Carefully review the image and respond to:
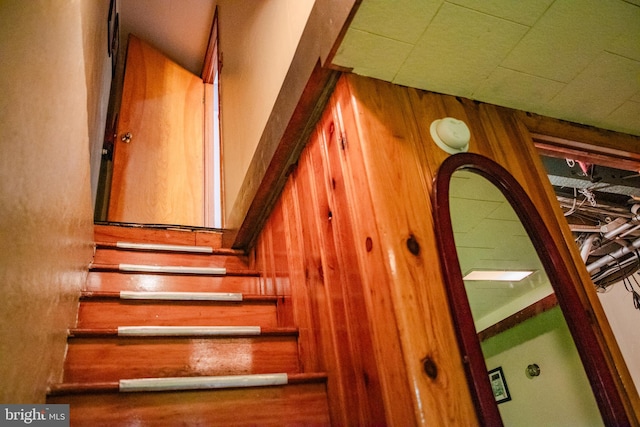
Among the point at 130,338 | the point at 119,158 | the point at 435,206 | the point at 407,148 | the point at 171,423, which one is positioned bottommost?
the point at 171,423

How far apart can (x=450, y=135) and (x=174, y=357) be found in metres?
1.28

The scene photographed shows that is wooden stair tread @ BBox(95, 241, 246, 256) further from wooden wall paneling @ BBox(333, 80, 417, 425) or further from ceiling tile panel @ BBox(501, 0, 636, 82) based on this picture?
ceiling tile panel @ BBox(501, 0, 636, 82)

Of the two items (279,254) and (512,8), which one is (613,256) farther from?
(512,8)

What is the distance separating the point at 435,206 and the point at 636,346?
5071 mm

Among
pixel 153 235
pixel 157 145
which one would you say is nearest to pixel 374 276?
pixel 153 235

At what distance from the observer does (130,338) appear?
1.60 metres

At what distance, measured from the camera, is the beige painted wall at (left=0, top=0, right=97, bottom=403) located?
90cm

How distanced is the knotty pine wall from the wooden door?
2.49m

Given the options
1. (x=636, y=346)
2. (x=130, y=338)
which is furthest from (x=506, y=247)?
(x=636, y=346)

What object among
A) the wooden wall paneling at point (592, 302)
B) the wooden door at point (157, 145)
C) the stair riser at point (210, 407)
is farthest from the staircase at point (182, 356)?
the wooden door at point (157, 145)

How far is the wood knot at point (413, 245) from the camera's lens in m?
1.18

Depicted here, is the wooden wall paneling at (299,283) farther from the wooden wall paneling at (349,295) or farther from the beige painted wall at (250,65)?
the beige painted wall at (250,65)

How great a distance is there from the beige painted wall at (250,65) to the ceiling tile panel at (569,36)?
0.91 m

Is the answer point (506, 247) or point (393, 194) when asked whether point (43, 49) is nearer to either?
point (393, 194)
